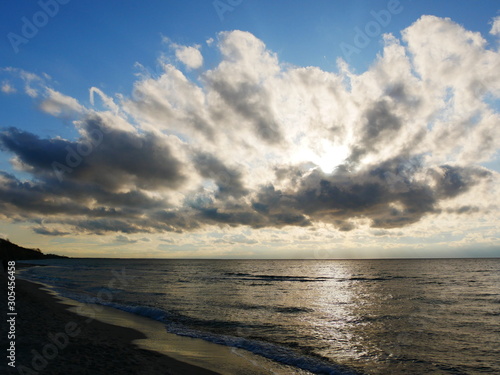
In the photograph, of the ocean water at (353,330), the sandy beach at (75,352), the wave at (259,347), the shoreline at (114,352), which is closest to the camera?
the sandy beach at (75,352)

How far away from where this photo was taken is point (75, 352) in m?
13.1

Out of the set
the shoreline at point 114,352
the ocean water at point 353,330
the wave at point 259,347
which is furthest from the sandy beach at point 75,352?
the ocean water at point 353,330

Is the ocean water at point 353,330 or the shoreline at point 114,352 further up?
the shoreline at point 114,352

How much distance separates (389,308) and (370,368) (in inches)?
763

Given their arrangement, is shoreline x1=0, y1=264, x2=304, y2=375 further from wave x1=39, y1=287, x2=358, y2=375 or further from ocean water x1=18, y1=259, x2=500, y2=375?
ocean water x1=18, y1=259, x2=500, y2=375

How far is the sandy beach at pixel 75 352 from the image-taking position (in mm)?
10986

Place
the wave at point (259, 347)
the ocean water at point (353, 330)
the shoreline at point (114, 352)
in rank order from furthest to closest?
1. the ocean water at point (353, 330)
2. the wave at point (259, 347)
3. the shoreline at point (114, 352)

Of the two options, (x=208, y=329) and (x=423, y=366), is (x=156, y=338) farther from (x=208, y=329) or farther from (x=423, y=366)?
(x=423, y=366)

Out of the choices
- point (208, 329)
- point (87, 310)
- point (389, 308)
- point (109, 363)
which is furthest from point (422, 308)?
point (87, 310)

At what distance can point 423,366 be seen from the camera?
1500 cm

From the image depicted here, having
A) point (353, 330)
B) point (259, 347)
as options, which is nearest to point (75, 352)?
point (259, 347)

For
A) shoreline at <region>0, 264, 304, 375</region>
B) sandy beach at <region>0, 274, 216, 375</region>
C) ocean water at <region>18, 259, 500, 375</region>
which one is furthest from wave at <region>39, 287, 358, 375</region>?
sandy beach at <region>0, 274, 216, 375</region>

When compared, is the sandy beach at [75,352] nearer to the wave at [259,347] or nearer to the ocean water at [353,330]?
the wave at [259,347]

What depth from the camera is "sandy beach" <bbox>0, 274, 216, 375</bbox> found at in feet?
36.0
